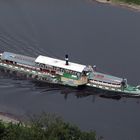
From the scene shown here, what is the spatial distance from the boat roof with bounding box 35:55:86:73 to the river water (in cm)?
253

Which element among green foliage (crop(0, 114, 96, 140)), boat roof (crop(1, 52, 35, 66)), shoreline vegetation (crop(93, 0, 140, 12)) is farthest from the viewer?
shoreline vegetation (crop(93, 0, 140, 12))

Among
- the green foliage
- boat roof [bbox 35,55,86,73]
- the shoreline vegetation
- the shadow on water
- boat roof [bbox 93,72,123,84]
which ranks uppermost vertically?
the shoreline vegetation

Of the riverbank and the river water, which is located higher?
the river water

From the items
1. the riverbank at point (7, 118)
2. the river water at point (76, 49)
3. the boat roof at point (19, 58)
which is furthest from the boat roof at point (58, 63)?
the riverbank at point (7, 118)

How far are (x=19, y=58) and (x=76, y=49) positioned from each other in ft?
31.3

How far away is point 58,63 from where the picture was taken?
86.4 metres

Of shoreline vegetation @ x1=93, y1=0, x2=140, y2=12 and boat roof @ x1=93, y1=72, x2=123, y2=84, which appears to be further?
shoreline vegetation @ x1=93, y1=0, x2=140, y2=12

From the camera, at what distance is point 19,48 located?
9044cm

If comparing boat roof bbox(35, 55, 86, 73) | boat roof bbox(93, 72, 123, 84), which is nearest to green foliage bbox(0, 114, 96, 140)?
boat roof bbox(93, 72, 123, 84)

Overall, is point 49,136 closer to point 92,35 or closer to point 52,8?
point 92,35

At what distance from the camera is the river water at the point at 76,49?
76.6 meters

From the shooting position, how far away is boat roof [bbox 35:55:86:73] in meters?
85.0

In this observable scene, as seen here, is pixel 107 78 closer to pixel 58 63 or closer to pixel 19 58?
pixel 58 63

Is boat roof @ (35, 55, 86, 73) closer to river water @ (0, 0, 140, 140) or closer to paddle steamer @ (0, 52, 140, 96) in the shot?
paddle steamer @ (0, 52, 140, 96)
